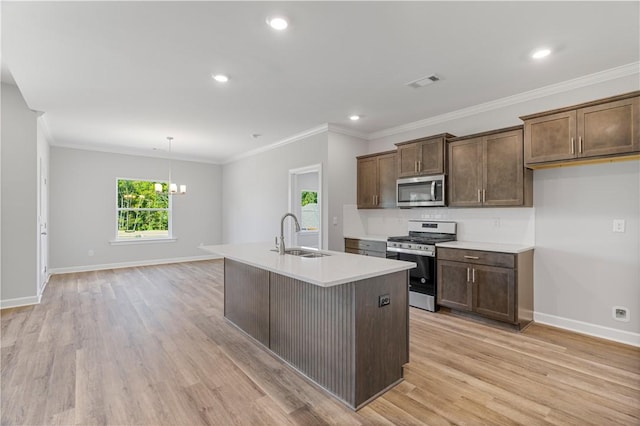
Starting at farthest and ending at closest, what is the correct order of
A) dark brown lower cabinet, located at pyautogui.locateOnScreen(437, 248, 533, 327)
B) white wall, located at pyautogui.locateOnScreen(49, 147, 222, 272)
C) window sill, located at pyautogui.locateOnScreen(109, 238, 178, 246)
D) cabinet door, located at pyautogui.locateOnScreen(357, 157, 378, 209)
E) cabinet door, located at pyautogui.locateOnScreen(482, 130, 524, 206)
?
window sill, located at pyautogui.locateOnScreen(109, 238, 178, 246) → white wall, located at pyautogui.locateOnScreen(49, 147, 222, 272) → cabinet door, located at pyautogui.locateOnScreen(357, 157, 378, 209) → cabinet door, located at pyautogui.locateOnScreen(482, 130, 524, 206) → dark brown lower cabinet, located at pyautogui.locateOnScreen(437, 248, 533, 327)

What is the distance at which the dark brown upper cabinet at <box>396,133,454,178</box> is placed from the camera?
4.03 metres

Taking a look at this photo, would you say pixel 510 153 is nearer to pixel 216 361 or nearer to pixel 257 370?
pixel 257 370

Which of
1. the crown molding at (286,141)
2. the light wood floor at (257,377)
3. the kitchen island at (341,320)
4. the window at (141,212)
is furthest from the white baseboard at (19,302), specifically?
the crown molding at (286,141)

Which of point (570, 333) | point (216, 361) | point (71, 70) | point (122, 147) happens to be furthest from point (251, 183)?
point (570, 333)

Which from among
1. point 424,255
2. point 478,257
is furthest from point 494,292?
point 424,255

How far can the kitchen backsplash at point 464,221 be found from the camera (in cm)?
Answer: 360

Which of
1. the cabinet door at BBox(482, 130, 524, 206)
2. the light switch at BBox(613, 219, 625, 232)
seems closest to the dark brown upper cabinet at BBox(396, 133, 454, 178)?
the cabinet door at BBox(482, 130, 524, 206)

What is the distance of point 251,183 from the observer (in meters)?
6.94

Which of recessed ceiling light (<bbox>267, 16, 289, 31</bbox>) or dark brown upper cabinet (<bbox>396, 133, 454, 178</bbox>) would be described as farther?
dark brown upper cabinet (<bbox>396, 133, 454, 178</bbox>)

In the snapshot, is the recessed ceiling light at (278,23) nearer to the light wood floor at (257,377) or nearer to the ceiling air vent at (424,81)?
the ceiling air vent at (424,81)

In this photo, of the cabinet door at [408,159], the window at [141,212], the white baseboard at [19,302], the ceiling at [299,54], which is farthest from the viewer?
the window at [141,212]

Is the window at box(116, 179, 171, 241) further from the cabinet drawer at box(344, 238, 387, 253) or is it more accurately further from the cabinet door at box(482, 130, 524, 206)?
the cabinet door at box(482, 130, 524, 206)

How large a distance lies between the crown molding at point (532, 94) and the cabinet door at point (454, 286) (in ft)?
6.62

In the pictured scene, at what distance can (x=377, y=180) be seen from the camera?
4.93 metres
